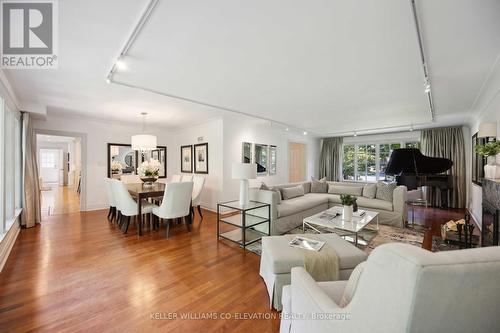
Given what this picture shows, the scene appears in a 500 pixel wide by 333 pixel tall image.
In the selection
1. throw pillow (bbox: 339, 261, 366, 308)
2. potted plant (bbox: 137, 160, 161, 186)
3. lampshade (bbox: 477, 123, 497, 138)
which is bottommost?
throw pillow (bbox: 339, 261, 366, 308)

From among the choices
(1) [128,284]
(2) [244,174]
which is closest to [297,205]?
(2) [244,174]

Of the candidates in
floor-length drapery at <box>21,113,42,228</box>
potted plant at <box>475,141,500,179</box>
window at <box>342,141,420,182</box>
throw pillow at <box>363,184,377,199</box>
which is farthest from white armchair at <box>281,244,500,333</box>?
window at <box>342,141,420,182</box>

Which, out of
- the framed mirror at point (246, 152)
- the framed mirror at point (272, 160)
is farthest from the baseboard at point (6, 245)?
the framed mirror at point (272, 160)

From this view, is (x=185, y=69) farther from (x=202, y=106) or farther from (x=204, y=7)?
(x=202, y=106)

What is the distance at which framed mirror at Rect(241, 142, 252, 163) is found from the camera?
5.75 metres

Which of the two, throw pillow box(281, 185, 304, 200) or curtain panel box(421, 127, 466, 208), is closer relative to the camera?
throw pillow box(281, 185, 304, 200)

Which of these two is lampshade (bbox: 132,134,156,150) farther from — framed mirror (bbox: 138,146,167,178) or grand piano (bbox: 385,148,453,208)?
grand piano (bbox: 385,148,453,208)

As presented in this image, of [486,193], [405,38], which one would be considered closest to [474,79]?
[486,193]

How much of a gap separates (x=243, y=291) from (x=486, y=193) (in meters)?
3.14

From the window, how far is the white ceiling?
3624 mm

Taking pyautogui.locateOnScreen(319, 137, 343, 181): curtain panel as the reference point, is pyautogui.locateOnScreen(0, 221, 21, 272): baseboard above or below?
below

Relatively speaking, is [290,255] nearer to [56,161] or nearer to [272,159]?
[272,159]

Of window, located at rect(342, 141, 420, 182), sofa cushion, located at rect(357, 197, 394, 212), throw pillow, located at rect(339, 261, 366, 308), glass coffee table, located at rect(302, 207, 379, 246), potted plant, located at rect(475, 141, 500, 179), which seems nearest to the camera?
throw pillow, located at rect(339, 261, 366, 308)

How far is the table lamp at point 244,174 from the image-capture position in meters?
3.45
